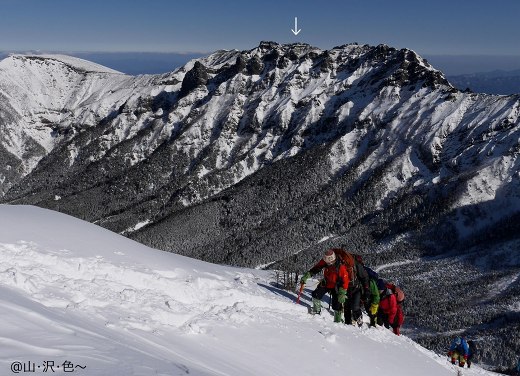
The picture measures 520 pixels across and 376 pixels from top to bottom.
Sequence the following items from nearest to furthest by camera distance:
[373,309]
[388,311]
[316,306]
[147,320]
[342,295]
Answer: [147,320] < [342,295] < [316,306] < [373,309] < [388,311]

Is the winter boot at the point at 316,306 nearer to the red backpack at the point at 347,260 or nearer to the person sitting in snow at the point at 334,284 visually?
the person sitting in snow at the point at 334,284

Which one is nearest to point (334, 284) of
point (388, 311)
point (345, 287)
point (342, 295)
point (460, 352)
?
point (345, 287)

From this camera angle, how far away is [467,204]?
510ft

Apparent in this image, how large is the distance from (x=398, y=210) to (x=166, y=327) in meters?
162

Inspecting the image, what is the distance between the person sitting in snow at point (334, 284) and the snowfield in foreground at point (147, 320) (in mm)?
578

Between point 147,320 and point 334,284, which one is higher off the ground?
point 334,284

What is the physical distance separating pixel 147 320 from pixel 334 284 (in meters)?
8.69

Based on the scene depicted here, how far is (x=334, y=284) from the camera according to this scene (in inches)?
806

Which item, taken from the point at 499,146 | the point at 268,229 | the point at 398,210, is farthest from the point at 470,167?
the point at 268,229

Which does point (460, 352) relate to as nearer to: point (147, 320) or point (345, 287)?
point (345, 287)

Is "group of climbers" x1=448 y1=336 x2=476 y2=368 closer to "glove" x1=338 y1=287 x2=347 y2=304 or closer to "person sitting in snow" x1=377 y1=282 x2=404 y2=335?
"person sitting in snow" x1=377 y1=282 x2=404 y2=335

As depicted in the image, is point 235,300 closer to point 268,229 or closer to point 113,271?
point 113,271

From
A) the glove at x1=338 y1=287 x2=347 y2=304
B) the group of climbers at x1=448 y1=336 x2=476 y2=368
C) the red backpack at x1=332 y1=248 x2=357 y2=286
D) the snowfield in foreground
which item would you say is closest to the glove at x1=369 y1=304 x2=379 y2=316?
the snowfield in foreground

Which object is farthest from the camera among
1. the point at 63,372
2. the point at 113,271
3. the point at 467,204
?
the point at 467,204
